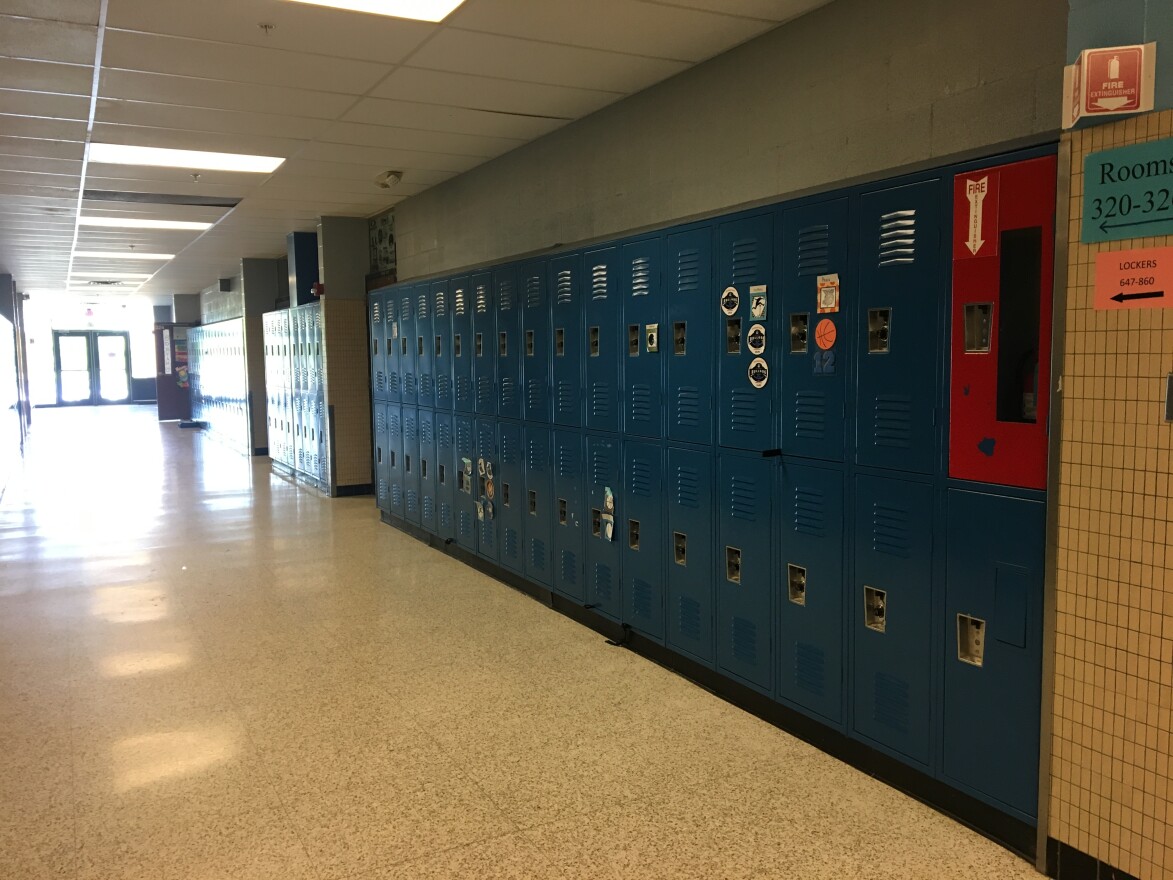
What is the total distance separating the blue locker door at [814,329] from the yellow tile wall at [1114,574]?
0.82 m

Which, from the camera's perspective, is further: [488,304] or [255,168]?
[255,168]

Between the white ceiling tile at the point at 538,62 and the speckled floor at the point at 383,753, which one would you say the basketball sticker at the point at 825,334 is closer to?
the speckled floor at the point at 383,753

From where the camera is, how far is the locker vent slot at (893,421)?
2.79 m

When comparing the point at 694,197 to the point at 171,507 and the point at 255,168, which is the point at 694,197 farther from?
the point at 171,507

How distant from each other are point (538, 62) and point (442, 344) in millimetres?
2598

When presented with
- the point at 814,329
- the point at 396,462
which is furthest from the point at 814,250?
the point at 396,462

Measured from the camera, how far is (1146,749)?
2166 mm

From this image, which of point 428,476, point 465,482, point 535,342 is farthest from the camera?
point 428,476

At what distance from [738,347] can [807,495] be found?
0.68 meters

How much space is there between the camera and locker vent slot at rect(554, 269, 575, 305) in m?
4.64

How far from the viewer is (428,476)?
22.2ft

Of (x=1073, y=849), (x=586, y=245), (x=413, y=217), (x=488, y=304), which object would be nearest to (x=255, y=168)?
(x=413, y=217)

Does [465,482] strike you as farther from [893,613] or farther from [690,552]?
[893,613]

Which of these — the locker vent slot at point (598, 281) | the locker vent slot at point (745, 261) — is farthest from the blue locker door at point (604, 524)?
the locker vent slot at point (745, 261)
